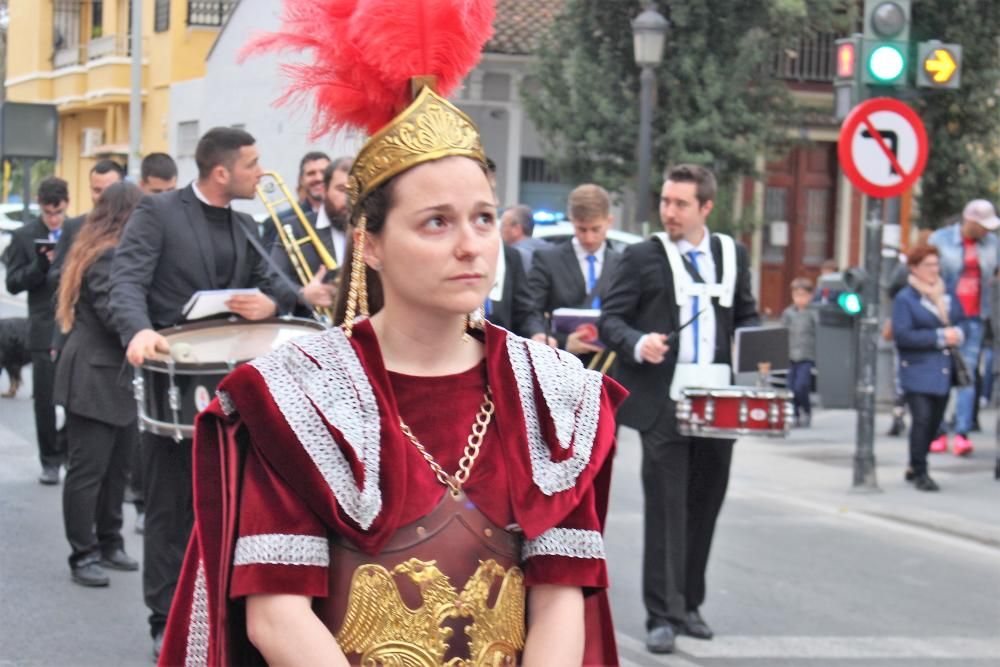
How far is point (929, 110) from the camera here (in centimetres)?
2475

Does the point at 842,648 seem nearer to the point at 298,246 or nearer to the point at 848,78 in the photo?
the point at 298,246

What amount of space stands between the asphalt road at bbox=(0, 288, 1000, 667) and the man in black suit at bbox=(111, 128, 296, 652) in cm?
64

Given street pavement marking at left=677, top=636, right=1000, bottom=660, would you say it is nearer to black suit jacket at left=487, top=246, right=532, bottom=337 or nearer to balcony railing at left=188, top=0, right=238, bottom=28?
black suit jacket at left=487, top=246, right=532, bottom=337

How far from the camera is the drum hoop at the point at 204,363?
602cm

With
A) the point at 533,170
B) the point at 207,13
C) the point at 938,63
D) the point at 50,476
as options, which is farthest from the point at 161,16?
the point at 50,476

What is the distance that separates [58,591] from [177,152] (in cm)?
2941

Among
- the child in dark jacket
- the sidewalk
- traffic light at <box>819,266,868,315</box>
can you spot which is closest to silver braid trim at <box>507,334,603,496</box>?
the sidewalk

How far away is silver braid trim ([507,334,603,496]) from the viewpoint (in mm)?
2822

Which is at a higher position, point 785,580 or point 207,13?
point 207,13

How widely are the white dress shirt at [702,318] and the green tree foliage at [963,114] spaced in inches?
698

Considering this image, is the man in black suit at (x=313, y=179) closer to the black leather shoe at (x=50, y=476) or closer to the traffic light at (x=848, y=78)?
the black leather shoe at (x=50, y=476)

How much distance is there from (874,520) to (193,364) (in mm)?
6486

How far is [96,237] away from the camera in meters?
7.96

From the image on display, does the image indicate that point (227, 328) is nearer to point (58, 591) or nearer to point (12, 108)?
point (58, 591)
